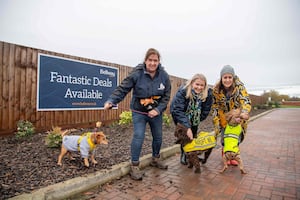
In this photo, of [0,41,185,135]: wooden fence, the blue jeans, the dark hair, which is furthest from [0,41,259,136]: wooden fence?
the dark hair

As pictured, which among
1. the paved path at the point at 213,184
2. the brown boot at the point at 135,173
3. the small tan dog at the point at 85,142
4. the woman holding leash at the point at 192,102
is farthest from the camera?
the woman holding leash at the point at 192,102

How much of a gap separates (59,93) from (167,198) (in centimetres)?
431

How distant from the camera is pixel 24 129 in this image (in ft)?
15.9

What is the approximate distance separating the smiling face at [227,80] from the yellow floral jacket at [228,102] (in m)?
0.13

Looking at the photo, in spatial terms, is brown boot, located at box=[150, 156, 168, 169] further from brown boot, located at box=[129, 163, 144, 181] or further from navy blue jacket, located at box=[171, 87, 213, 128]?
navy blue jacket, located at box=[171, 87, 213, 128]

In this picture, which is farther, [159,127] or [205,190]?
[159,127]

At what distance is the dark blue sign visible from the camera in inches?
216

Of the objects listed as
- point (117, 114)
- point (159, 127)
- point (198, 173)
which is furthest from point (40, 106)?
point (198, 173)

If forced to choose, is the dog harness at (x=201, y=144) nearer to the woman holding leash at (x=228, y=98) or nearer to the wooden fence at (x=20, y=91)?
the woman holding leash at (x=228, y=98)

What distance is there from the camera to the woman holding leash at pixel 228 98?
367 cm

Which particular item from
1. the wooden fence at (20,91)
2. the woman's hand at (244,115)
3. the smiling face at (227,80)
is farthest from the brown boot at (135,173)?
the wooden fence at (20,91)

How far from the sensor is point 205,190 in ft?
9.48

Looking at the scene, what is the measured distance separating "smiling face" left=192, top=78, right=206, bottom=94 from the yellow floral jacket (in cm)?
48

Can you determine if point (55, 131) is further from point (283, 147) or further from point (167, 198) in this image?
point (283, 147)
